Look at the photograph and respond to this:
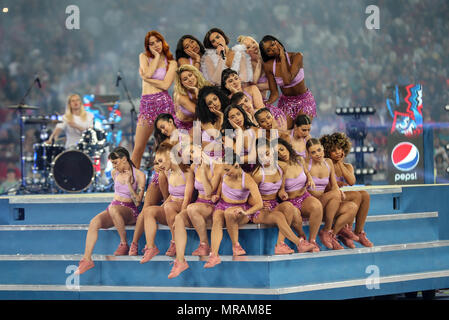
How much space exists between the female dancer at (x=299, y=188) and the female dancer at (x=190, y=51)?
1035mm

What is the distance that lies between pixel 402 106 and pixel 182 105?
3868 mm

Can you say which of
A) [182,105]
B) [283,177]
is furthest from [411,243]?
[182,105]

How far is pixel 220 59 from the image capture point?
5172mm

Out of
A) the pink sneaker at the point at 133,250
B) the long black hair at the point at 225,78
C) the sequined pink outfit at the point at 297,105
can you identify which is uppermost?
the long black hair at the point at 225,78

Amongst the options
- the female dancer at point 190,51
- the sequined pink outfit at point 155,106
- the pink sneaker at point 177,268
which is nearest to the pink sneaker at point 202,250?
the pink sneaker at point 177,268

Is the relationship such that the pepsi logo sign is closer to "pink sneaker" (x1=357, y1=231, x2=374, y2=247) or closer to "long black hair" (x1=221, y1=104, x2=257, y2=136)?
"pink sneaker" (x1=357, y1=231, x2=374, y2=247)

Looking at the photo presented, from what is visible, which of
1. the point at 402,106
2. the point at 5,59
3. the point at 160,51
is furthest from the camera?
the point at 5,59

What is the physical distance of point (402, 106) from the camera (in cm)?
791

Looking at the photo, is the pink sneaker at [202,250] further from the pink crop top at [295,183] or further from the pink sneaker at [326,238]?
the pink sneaker at [326,238]

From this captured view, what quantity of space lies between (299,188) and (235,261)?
0.68m

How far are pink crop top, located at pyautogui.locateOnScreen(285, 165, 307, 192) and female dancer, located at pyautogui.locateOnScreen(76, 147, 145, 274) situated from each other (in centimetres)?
102

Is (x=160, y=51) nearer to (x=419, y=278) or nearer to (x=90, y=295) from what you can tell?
(x=90, y=295)

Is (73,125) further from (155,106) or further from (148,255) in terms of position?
(148,255)

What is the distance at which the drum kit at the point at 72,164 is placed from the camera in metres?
8.14
